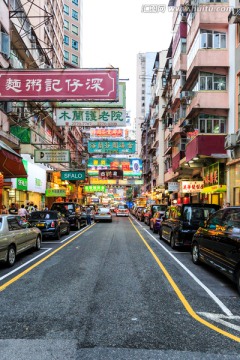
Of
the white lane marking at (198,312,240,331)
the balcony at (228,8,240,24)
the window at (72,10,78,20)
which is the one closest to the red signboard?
the white lane marking at (198,312,240,331)

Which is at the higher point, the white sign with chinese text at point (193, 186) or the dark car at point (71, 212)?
the white sign with chinese text at point (193, 186)

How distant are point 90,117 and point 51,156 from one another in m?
7.37

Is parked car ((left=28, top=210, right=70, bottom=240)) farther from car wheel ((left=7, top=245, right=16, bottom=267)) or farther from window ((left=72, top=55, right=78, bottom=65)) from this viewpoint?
window ((left=72, top=55, right=78, bottom=65))

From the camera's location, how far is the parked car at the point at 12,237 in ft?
30.7

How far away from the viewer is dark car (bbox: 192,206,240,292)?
7.10 meters

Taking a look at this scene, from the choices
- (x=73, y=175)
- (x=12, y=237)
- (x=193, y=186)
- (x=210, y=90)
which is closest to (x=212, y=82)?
(x=210, y=90)

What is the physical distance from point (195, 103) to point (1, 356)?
21062 millimetres

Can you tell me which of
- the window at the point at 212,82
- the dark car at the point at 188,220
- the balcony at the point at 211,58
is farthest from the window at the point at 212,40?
the dark car at the point at 188,220

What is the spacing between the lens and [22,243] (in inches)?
433

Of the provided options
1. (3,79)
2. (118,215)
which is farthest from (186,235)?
(118,215)

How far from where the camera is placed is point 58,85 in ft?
41.5

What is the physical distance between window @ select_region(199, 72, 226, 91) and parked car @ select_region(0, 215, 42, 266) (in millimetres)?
15423

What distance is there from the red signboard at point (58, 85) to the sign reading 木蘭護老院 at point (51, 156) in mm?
9770

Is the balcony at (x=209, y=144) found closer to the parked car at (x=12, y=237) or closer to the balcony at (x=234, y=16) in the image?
the balcony at (x=234, y=16)
